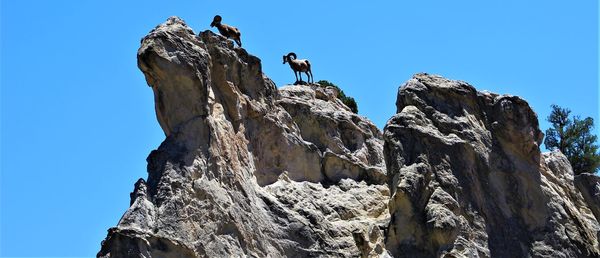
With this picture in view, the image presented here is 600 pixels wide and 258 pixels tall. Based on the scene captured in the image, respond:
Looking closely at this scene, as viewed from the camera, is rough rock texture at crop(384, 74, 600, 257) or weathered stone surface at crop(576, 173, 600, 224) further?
weathered stone surface at crop(576, 173, 600, 224)

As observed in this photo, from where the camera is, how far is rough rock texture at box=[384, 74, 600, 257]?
42.3 meters

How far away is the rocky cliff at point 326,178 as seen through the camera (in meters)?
41.6

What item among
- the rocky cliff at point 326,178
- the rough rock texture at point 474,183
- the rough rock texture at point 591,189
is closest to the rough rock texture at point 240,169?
the rocky cliff at point 326,178

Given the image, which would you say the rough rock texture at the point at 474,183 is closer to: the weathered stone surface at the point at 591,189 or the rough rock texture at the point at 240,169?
the weathered stone surface at the point at 591,189

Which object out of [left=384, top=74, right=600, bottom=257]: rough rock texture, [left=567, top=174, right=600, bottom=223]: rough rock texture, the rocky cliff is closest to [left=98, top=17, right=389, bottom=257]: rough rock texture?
the rocky cliff

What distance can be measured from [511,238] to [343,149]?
246 inches

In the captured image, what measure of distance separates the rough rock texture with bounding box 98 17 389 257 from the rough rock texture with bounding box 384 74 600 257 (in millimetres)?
1434

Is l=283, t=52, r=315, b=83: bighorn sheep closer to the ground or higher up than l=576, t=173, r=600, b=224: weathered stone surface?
higher up

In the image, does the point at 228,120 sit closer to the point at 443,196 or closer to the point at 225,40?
the point at 225,40

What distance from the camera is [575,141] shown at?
59875mm

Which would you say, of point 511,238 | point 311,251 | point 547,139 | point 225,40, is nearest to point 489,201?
point 511,238

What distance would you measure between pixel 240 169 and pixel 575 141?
18987 millimetres

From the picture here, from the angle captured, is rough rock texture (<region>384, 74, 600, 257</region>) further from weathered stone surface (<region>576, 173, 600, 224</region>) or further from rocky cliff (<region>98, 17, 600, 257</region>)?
weathered stone surface (<region>576, 173, 600, 224</region>)

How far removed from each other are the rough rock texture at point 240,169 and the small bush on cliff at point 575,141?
11.0m
